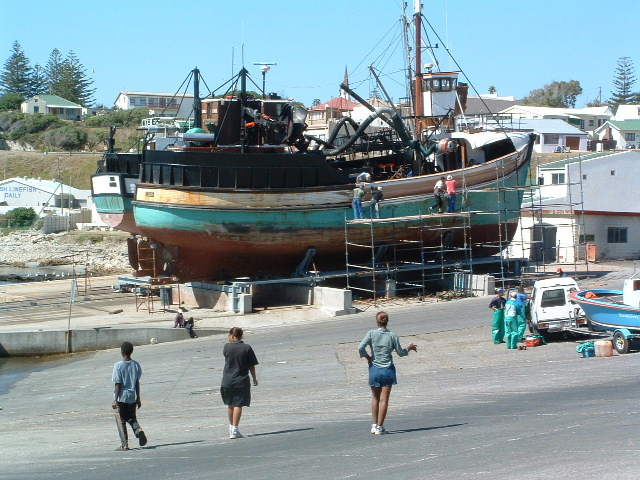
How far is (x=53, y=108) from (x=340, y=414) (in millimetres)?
136444

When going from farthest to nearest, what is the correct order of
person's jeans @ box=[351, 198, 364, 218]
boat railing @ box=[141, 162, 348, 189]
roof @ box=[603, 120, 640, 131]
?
1. roof @ box=[603, 120, 640, 131]
2. person's jeans @ box=[351, 198, 364, 218]
3. boat railing @ box=[141, 162, 348, 189]

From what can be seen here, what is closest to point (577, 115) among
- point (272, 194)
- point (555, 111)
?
point (555, 111)

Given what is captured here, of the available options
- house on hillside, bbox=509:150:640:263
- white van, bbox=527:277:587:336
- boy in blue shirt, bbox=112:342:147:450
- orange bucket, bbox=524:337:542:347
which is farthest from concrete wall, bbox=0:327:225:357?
house on hillside, bbox=509:150:640:263

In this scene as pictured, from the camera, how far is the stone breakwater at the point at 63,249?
60500 millimetres

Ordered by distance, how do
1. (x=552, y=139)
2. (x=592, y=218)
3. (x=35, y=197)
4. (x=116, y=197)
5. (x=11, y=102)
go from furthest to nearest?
(x=11, y=102) < (x=35, y=197) < (x=552, y=139) < (x=592, y=218) < (x=116, y=197)

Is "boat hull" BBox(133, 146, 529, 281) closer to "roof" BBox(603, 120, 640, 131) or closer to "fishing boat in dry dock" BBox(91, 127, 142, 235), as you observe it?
"fishing boat in dry dock" BBox(91, 127, 142, 235)

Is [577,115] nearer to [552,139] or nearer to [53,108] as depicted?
[552,139]

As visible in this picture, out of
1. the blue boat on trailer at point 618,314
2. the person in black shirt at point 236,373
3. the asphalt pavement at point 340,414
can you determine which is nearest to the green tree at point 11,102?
the asphalt pavement at point 340,414

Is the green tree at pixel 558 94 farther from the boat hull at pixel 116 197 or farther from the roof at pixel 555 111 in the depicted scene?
the boat hull at pixel 116 197

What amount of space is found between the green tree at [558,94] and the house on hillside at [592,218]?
108 m

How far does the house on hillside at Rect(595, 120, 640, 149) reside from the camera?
87375mm

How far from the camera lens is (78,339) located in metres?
25.0

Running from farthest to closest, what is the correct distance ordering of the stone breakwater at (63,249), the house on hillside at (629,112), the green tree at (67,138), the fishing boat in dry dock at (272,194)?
the green tree at (67,138) → the house on hillside at (629,112) → the stone breakwater at (63,249) → the fishing boat in dry dock at (272,194)

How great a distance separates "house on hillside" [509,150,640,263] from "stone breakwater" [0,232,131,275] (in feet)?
88.8
